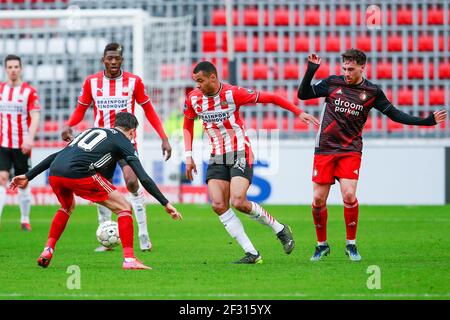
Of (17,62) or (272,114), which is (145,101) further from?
(272,114)

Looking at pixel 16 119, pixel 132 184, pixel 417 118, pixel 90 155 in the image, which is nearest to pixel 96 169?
pixel 90 155

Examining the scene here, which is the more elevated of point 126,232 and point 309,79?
point 309,79

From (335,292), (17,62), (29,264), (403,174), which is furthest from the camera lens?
(403,174)

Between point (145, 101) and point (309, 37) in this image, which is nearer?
point (145, 101)

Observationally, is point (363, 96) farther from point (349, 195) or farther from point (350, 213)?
point (350, 213)

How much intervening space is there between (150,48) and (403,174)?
553 centimetres

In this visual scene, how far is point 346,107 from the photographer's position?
9727mm

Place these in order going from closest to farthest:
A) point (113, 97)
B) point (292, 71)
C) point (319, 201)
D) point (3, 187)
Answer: point (319, 201) < point (113, 97) < point (3, 187) < point (292, 71)

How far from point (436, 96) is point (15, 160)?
453 inches

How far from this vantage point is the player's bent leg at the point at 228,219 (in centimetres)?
946

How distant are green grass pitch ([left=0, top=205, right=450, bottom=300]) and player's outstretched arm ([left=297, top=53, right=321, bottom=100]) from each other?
1525 mm

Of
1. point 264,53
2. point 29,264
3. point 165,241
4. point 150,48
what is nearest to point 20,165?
point 165,241

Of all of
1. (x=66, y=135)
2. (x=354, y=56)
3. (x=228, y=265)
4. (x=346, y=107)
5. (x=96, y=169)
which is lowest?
(x=228, y=265)

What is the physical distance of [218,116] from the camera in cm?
962
